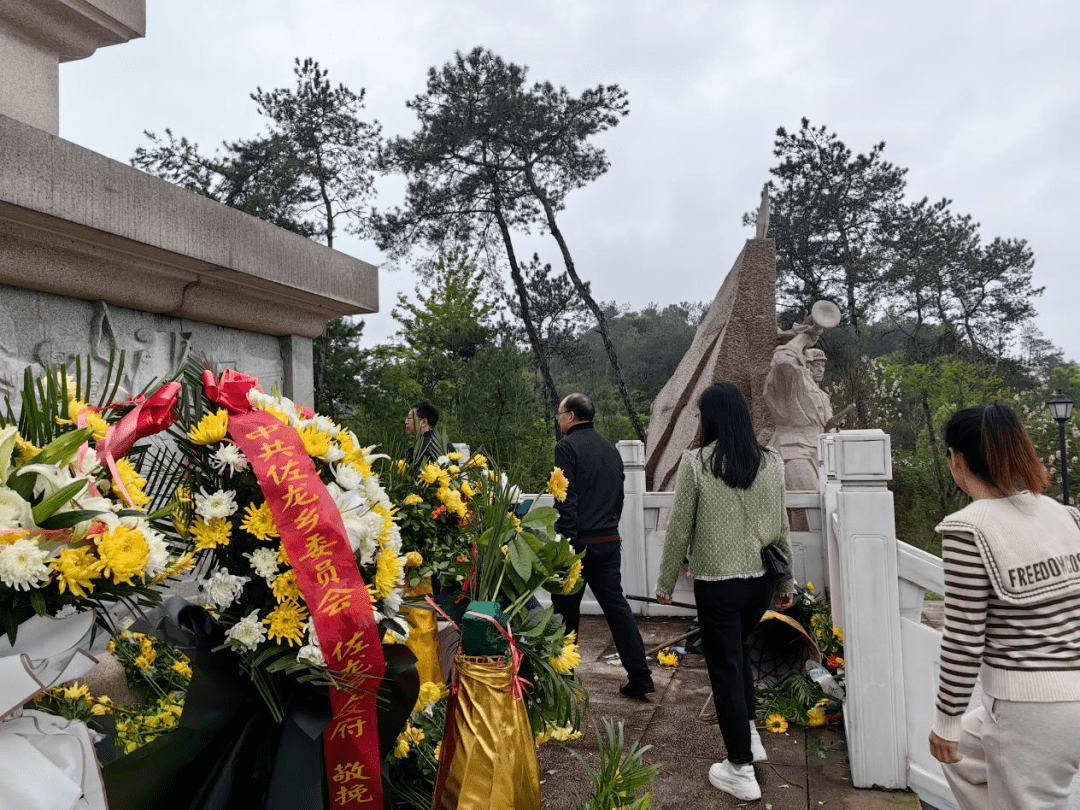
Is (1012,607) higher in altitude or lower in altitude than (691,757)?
higher

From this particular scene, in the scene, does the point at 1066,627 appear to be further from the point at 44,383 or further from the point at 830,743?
the point at 44,383

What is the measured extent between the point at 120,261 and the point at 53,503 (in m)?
1.46

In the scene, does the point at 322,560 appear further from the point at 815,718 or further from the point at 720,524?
the point at 815,718

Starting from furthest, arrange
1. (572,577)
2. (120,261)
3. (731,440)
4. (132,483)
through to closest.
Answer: (731,440)
(120,261)
(572,577)
(132,483)

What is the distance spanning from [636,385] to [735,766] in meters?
27.5

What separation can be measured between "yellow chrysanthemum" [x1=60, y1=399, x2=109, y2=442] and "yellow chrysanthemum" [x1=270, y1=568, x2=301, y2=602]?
0.34 meters

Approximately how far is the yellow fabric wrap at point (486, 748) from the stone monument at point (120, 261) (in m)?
1.01

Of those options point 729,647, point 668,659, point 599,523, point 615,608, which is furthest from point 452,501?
point 668,659

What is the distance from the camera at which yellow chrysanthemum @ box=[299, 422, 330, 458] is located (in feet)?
4.34

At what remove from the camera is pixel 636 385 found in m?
30.4

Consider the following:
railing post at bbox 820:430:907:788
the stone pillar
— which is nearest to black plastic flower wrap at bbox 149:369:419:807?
the stone pillar

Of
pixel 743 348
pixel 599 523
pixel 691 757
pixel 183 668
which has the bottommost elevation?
pixel 691 757

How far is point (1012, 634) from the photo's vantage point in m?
1.99

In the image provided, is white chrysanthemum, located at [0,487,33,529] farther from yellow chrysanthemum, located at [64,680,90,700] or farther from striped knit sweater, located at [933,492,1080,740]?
striped knit sweater, located at [933,492,1080,740]
